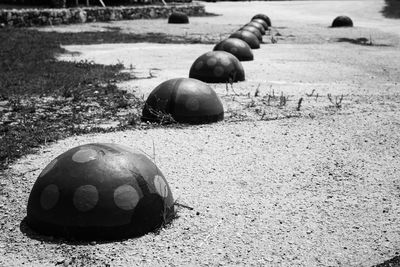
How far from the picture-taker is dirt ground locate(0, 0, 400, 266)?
3545 mm

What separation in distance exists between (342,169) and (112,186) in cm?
241

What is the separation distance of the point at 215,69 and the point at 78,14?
45.2 feet

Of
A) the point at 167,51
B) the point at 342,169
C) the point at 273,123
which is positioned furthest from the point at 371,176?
the point at 167,51

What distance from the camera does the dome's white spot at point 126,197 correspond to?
144 inches

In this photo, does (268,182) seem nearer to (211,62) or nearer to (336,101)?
(336,101)

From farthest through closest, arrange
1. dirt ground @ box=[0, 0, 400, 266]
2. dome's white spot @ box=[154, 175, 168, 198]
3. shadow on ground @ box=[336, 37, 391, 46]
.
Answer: shadow on ground @ box=[336, 37, 391, 46] → dome's white spot @ box=[154, 175, 168, 198] → dirt ground @ box=[0, 0, 400, 266]

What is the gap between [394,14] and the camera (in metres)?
28.5

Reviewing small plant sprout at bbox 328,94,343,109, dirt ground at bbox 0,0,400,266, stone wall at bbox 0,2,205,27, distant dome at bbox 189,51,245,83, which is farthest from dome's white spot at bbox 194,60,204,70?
stone wall at bbox 0,2,205,27

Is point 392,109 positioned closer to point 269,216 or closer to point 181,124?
point 181,124

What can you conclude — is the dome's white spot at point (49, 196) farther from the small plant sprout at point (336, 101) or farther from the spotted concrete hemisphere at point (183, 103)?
the small plant sprout at point (336, 101)

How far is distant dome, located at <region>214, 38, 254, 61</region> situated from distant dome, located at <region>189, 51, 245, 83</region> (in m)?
2.26

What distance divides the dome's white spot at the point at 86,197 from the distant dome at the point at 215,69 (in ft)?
19.2

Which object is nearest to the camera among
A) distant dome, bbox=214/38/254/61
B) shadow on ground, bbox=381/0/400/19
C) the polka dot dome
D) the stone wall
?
distant dome, bbox=214/38/254/61

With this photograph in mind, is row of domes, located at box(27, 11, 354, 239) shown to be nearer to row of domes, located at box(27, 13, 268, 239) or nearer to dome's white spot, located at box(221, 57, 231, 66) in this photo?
row of domes, located at box(27, 13, 268, 239)
